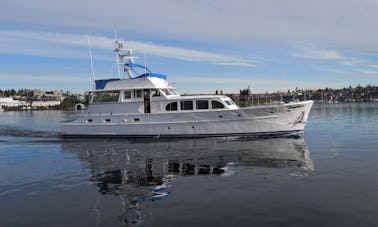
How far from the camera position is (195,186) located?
12.9m

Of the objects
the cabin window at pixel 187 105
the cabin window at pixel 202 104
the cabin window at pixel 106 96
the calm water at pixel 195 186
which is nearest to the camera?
the calm water at pixel 195 186

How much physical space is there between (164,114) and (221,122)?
4214 mm

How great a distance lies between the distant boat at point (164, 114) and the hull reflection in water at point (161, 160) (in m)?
1.39

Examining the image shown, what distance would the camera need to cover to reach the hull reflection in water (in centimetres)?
1248

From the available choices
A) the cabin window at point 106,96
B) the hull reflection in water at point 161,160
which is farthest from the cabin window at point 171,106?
the cabin window at point 106,96

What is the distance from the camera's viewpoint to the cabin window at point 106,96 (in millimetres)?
29625

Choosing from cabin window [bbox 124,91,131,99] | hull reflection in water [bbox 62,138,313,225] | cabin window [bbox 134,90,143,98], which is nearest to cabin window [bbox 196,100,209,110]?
hull reflection in water [bbox 62,138,313,225]

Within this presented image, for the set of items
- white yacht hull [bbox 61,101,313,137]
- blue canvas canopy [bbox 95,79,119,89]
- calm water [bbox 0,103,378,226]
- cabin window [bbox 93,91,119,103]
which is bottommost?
calm water [bbox 0,103,378,226]

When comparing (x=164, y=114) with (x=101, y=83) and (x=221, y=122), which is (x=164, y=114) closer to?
(x=221, y=122)

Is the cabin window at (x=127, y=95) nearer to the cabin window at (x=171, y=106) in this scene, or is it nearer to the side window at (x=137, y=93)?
the side window at (x=137, y=93)

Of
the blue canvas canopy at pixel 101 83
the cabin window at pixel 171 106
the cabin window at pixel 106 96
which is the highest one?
the blue canvas canopy at pixel 101 83

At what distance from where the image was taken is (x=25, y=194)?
12438mm

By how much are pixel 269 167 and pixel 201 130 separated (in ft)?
39.5

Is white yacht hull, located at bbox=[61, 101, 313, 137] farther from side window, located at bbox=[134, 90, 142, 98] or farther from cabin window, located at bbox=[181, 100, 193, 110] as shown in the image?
side window, located at bbox=[134, 90, 142, 98]
